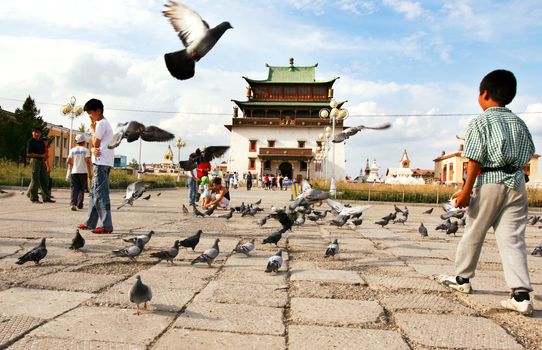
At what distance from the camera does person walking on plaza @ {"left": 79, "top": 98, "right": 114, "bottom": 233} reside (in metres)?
5.56

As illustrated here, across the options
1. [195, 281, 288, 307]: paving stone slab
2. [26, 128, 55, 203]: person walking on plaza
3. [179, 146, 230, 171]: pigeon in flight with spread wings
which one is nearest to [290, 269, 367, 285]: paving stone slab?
[195, 281, 288, 307]: paving stone slab

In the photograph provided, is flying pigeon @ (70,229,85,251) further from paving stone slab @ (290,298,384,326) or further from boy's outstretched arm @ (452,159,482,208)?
boy's outstretched arm @ (452,159,482,208)

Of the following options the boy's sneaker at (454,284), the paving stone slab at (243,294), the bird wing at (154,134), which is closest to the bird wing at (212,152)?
the bird wing at (154,134)

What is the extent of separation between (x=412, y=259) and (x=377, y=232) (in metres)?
2.79

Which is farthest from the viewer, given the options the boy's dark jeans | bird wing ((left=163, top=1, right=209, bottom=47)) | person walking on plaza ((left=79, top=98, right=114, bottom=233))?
the boy's dark jeans

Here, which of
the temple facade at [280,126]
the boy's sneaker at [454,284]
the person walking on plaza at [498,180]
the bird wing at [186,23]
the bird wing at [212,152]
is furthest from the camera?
the temple facade at [280,126]

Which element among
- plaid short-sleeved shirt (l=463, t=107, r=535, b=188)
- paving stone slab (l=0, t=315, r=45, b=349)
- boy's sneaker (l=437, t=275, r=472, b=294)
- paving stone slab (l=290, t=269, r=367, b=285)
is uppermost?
plaid short-sleeved shirt (l=463, t=107, r=535, b=188)

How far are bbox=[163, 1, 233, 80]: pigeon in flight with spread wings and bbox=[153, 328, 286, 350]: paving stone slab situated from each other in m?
2.49

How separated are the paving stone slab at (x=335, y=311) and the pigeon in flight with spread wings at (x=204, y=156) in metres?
7.60

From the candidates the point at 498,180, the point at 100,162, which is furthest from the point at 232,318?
the point at 100,162

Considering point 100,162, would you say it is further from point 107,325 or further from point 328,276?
point 107,325

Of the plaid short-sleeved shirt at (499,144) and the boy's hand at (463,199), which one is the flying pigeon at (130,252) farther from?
the plaid short-sleeved shirt at (499,144)

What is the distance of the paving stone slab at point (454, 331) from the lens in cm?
216

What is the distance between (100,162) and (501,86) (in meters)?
4.48
